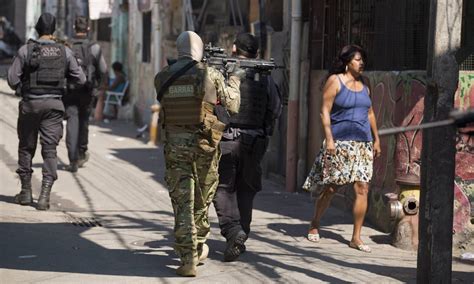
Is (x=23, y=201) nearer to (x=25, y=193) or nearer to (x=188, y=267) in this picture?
(x=25, y=193)

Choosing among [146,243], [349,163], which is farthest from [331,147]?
[146,243]

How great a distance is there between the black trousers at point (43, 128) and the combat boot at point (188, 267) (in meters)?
3.21

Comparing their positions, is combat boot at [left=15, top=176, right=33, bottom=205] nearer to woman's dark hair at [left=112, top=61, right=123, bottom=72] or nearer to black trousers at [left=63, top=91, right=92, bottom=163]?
black trousers at [left=63, top=91, right=92, bottom=163]

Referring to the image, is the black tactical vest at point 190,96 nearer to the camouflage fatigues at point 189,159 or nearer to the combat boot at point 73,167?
the camouflage fatigues at point 189,159

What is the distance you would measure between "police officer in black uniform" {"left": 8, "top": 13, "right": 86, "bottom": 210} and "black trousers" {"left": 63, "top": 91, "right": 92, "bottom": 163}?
257 cm

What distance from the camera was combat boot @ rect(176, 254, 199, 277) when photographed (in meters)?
7.21

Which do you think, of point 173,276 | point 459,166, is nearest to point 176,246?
point 173,276

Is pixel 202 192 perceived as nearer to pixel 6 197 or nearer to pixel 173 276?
pixel 173 276

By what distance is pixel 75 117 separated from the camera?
1275cm

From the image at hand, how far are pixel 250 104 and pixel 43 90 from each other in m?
2.86

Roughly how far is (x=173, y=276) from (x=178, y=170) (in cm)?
80

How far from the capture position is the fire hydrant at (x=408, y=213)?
27.8 feet

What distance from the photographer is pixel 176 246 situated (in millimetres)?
7258

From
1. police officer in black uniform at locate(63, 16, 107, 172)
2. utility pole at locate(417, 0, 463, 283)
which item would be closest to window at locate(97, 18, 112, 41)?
police officer in black uniform at locate(63, 16, 107, 172)
